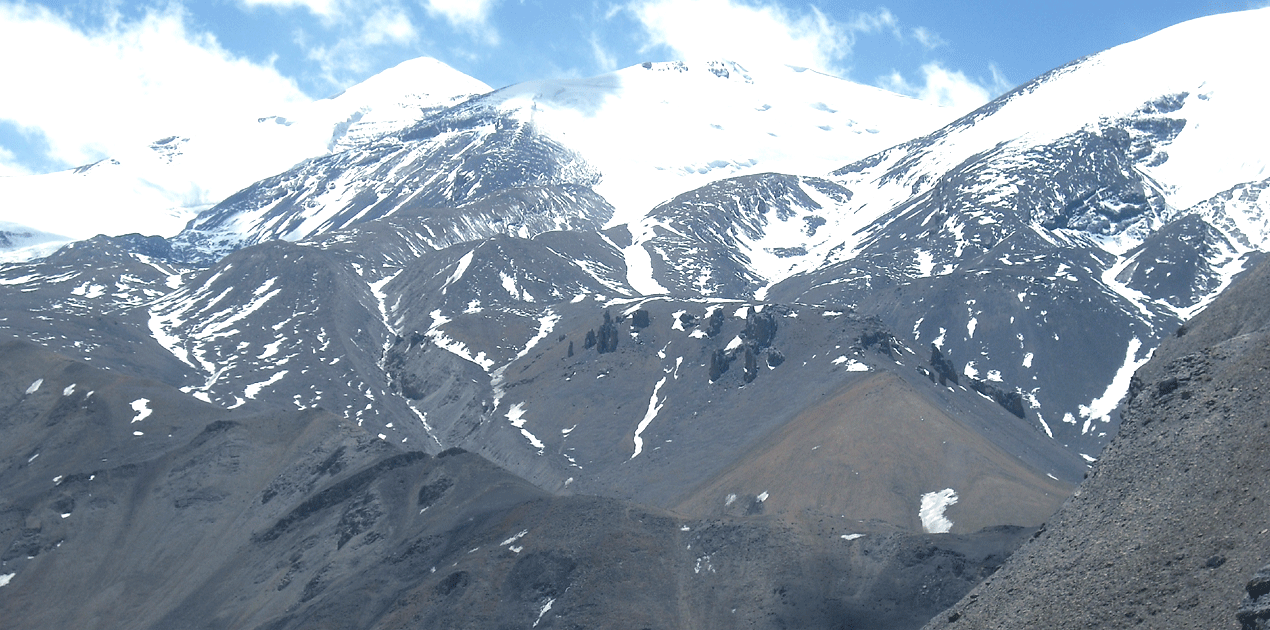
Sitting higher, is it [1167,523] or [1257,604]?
[1167,523]

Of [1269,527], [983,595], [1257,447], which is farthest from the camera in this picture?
[983,595]

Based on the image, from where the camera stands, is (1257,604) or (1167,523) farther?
(1167,523)

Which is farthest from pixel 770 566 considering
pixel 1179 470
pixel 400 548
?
pixel 1179 470

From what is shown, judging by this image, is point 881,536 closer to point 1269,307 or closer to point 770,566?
point 770,566

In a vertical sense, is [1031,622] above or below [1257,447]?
below
